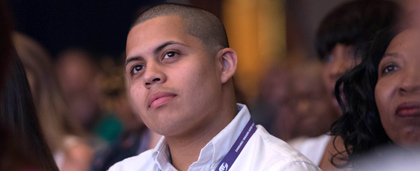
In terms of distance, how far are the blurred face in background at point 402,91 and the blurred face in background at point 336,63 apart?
463mm

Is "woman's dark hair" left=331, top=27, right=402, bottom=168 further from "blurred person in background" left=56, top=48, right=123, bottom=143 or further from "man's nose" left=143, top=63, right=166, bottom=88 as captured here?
"blurred person in background" left=56, top=48, right=123, bottom=143

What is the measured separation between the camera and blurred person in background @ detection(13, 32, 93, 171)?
3381mm

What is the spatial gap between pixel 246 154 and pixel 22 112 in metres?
0.95

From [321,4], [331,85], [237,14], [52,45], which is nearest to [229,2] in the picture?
[237,14]

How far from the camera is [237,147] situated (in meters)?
2.20

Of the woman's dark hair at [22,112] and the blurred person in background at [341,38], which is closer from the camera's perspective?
the woman's dark hair at [22,112]

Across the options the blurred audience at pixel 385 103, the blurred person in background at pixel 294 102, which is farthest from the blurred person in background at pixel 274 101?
the blurred audience at pixel 385 103

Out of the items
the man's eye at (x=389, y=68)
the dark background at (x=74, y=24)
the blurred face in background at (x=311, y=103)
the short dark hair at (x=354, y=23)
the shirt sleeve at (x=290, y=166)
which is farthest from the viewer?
the dark background at (x=74, y=24)

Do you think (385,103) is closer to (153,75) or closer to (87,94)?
(153,75)

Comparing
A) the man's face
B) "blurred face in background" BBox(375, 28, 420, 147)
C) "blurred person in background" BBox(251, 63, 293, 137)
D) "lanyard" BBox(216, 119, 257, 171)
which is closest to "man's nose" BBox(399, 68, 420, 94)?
"blurred face in background" BBox(375, 28, 420, 147)

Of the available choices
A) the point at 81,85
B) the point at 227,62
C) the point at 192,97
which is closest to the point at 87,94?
the point at 81,85

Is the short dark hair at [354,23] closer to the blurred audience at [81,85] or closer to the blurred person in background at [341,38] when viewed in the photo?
the blurred person in background at [341,38]

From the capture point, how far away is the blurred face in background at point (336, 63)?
2846 millimetres

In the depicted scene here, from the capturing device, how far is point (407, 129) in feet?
7.34
